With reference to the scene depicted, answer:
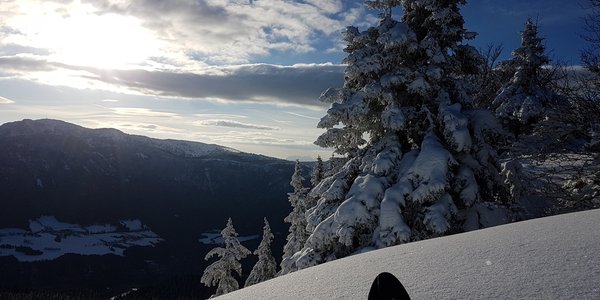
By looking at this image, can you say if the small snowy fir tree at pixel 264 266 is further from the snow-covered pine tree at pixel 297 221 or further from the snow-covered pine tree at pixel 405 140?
the snow-covered pine tree at pixel 405 140

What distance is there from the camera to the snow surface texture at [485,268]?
13.2 ft

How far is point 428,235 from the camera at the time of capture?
11.9m

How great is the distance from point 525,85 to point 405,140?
15.3 meters

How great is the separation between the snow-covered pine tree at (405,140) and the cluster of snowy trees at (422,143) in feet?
0.12

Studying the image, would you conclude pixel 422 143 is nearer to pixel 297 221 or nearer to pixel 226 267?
pixel 297 221

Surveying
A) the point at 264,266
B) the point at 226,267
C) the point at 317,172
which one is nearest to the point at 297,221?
the point at 317,172

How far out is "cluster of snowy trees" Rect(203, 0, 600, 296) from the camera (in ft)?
38.4

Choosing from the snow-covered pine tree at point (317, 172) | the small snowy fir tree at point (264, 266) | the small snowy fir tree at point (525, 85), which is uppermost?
the small snowy fir tree at point (525, 85)

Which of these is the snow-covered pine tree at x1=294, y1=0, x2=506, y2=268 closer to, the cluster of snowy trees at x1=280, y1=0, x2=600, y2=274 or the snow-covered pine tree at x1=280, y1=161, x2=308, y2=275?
the cluster of snowy trees at x1=280, y1=0, x2=600, y2=274

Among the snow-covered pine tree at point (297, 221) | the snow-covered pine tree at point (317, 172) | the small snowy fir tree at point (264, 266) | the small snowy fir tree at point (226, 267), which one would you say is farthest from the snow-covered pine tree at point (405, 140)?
the small snowy fir tree at point (264, 266)

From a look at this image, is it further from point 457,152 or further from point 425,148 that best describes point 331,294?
point 457,152

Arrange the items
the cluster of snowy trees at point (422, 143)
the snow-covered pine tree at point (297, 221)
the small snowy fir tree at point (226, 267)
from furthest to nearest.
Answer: the small snowy fir tree at point (226, 267) < the snow-covered pine tree at point (297, 221) < the cluster of snowy trees at point (422, 143)

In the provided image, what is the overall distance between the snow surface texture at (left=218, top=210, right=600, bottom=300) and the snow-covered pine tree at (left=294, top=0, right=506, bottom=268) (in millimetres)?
4658

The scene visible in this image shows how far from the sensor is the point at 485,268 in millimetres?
4762
